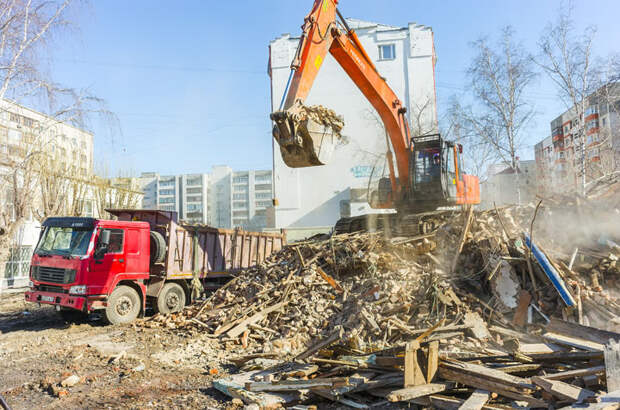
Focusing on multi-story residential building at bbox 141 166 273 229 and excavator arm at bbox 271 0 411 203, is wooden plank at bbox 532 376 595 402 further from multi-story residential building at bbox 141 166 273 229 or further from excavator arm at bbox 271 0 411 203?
multi-story residential building at bbox 141 166 273 229

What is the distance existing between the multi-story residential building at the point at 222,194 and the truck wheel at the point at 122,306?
8244cm

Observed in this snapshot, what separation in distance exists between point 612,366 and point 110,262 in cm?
917

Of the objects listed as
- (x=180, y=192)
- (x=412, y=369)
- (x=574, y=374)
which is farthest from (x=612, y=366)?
(x=180, y=192)

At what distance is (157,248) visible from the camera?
10406 mm

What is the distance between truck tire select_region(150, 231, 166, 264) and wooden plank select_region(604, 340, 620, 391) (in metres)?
9.17

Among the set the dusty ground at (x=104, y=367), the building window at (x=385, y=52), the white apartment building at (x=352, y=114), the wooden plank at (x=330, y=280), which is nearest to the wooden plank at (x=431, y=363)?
the dusty ground at (x=104, y=367)

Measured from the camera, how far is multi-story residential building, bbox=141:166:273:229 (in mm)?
93500

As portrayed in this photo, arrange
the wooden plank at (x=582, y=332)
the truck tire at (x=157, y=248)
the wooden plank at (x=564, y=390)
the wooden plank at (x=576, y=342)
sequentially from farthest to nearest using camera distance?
1. the truck tire at (x=157, y=248)
2. the wooden plank at (x=582, y=332)
3. the wooden plank at (x=576, y=342)
4. the wooden plank at (x=564, y=390)

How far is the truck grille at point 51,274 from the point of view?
905 cm

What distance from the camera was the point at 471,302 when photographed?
7660 mm

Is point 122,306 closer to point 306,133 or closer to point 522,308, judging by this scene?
point 306,133

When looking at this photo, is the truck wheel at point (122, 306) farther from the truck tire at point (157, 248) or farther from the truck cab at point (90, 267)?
the truck tire at point (157, 248)

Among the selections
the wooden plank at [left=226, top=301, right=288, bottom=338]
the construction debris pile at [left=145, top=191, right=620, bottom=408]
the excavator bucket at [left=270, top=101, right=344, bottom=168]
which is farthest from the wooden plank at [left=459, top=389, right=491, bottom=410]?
the wooden plank at [left=226, top=301, right=288, bottom=338]

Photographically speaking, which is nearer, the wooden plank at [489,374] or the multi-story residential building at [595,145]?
the wooden plank at [489,374]
